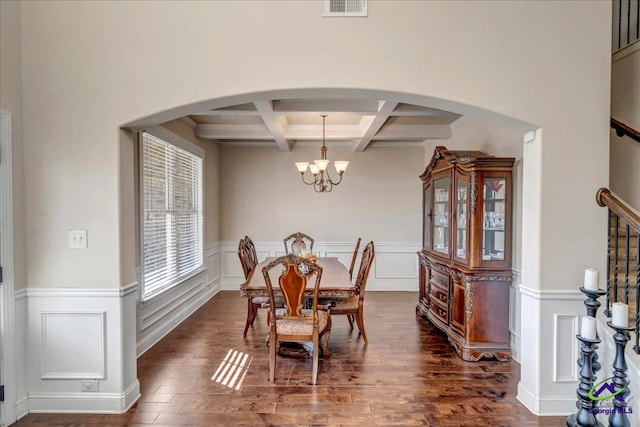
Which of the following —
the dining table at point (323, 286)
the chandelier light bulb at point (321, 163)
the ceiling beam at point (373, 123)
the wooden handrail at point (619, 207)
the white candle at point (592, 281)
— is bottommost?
the dining table at point (323, 286)

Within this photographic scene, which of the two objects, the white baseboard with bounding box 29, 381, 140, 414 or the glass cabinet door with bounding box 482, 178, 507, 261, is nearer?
the white baseboard with bounding box 29, 381, 140, 414

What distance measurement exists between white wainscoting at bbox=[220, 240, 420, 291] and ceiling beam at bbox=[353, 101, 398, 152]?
5.86 feet

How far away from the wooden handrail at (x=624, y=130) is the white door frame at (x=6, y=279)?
4.52 metres

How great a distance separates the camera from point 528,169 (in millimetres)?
2713

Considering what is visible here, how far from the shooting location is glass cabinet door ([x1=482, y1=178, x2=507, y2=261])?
3.48 m

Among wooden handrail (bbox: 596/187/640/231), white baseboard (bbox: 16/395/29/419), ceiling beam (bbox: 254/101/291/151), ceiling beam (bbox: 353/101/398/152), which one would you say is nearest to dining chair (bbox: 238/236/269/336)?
ceiling beam (bbox: 254/101/291/151)

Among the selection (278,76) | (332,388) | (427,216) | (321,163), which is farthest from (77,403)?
(427,216)

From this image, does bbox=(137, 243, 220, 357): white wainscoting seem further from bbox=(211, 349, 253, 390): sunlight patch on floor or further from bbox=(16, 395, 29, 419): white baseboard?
bbox=(16, 395, 29, 419): white baseboard

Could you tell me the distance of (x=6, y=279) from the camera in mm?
2377

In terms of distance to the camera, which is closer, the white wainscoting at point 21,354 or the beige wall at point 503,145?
the white wainscoting at point 21,354

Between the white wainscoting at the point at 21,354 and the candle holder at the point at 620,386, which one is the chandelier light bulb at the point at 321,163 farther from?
the candle holder at the point at 620,386

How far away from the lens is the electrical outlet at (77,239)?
2555mm

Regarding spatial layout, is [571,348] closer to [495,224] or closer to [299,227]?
→ [495,224]

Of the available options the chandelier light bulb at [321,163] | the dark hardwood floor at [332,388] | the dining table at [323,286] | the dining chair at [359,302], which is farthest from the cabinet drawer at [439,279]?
the chandelier light bulb at [321,163]
